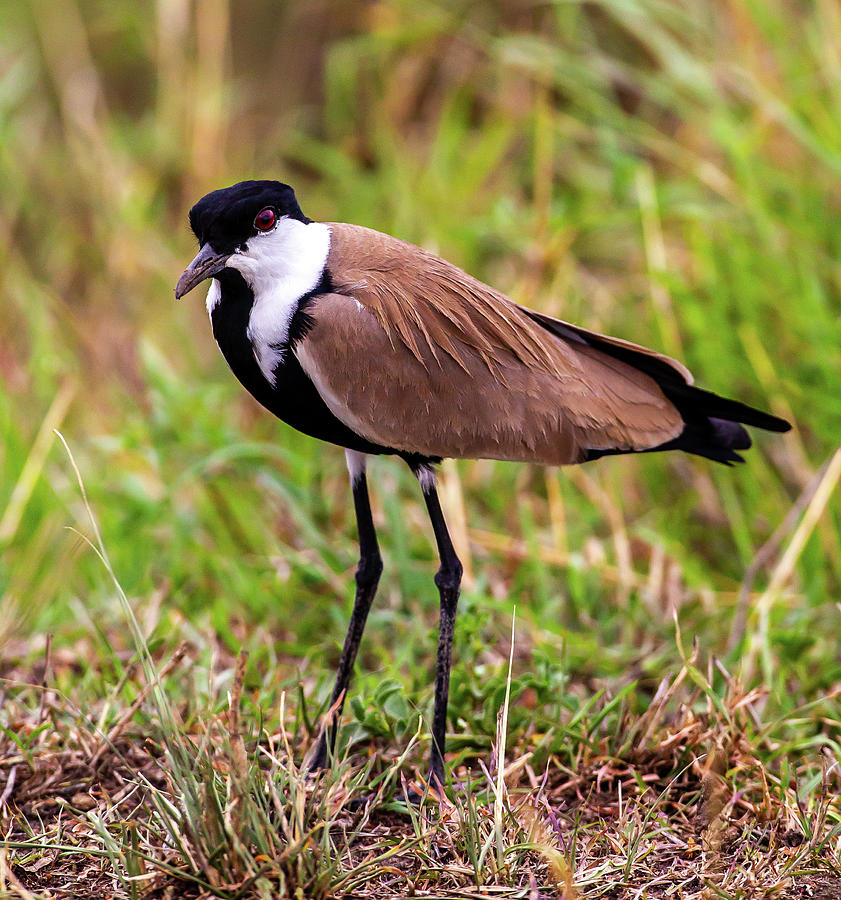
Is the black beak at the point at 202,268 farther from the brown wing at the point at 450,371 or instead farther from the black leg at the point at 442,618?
the black leg at the point at 442,618

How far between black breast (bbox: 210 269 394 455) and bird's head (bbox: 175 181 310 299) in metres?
0.05

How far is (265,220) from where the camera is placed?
8.20 ft

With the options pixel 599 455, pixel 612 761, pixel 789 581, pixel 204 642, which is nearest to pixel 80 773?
pixel 204 642

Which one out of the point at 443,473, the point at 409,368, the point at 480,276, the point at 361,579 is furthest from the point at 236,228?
the point at 480,276

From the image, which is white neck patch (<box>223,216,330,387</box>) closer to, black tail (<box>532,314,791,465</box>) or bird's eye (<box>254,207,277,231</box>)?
bird's eye (<box>254,207,277,231</box>)

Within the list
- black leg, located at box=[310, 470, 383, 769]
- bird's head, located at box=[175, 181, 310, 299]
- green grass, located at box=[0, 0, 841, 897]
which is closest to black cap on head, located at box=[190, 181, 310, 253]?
bird's head, located at box=[175, 181, 310, 299]

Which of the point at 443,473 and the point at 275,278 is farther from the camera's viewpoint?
the point at 443,473

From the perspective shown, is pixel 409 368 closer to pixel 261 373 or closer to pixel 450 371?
pixel 450 371

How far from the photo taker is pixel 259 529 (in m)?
3.91

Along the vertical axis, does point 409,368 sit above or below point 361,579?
above

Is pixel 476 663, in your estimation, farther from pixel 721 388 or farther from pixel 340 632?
pixel 721 388

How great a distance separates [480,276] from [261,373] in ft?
8.66

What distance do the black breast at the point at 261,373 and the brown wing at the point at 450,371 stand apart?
35mm

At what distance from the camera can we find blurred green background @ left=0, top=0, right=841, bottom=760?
3426 mm
